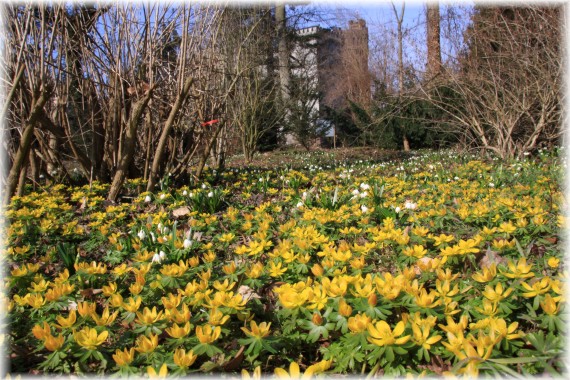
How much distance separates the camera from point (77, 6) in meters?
3.67

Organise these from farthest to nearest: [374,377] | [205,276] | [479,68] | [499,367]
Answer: [479,68] → [205,276] → [374,377] → [499,367]

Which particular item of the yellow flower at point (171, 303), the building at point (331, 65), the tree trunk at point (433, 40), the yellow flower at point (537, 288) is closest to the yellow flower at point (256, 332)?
the yellow flower at point (171, 303)

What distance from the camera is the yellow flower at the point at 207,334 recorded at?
1.13 m

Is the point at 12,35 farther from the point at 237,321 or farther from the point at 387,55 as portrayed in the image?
the point at 387,55

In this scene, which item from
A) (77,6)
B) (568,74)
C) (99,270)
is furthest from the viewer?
(568,74)

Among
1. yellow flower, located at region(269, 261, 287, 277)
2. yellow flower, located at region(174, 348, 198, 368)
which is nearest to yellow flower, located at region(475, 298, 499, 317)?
yellow flower, located at region(269, 261, 287, 277)

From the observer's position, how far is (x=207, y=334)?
3.76 feet

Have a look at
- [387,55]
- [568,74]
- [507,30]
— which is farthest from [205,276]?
[387,55]

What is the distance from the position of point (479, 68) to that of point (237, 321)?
7.14 metres

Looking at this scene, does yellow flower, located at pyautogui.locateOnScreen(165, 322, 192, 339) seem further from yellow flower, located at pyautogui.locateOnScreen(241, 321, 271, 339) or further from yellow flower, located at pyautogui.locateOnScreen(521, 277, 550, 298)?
yellow flower, located at pyautogui.locateOnScreen(521, 277, 550, 298)

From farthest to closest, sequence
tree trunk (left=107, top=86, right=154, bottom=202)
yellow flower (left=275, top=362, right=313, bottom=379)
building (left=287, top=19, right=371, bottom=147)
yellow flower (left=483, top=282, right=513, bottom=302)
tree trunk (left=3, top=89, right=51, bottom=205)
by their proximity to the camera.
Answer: building (left=287, top=19, right=371, bottom=147)
tree trunk (left=107, top=86, right=154, bottom=202)
tree trunk (left=3, top=89, right=51, bottom=205)
yellow flower (left=483, top=282, right=513, bottom=302)
yellow flower (left=275, top=362, right=313, bottom=379)

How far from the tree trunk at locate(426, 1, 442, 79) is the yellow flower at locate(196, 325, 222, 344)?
7.29 meters

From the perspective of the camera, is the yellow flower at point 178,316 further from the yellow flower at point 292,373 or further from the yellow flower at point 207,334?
the yellow flower at point 292,373

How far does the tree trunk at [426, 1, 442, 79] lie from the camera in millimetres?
7625
